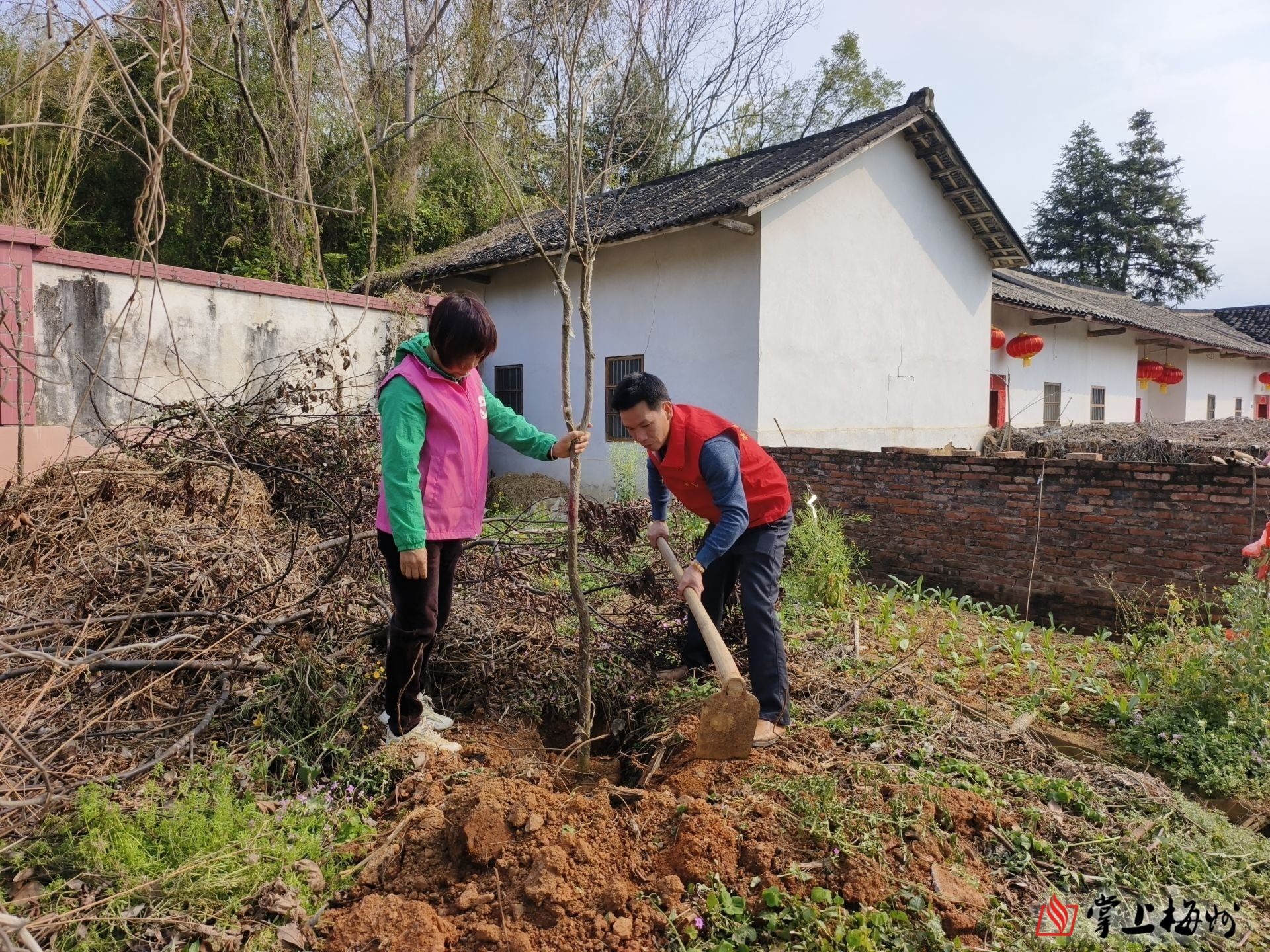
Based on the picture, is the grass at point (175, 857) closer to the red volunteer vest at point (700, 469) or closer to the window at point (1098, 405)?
the red volunteer vest at point (700, 469)

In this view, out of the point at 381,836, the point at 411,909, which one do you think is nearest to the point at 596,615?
the point at 381,836

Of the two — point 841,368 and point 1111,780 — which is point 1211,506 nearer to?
point 1111,780

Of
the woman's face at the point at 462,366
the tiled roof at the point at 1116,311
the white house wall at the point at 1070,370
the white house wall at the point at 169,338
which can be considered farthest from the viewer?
the white house wall at the point at 1070,370

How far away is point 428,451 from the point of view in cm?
273

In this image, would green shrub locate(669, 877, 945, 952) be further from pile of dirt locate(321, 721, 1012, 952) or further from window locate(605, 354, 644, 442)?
window locate(605, 354, 644, 442)

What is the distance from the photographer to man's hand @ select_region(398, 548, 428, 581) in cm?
257

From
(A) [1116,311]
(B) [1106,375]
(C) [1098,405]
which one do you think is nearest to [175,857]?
(C) [1098,405]

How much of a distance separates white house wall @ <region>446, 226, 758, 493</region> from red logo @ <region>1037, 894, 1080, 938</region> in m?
6.90

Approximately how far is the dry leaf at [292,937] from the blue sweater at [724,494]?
1.70m

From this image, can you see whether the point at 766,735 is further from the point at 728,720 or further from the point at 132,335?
the point at 132,335

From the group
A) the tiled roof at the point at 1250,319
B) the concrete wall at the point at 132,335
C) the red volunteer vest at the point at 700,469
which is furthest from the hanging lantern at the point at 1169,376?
the red volunteer vest at the point at 700,469

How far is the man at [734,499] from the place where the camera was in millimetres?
2953

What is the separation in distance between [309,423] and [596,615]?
304cm

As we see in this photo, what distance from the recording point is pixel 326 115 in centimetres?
1292
